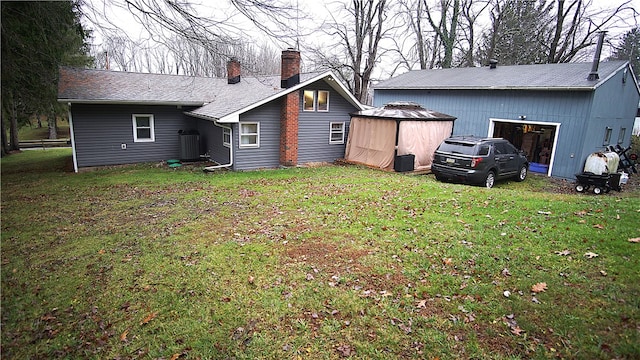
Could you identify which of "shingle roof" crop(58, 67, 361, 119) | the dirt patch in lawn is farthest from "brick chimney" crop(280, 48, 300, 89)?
the dirt patch in lawn

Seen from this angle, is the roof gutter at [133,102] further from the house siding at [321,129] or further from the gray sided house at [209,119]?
the house siding at [321,129]

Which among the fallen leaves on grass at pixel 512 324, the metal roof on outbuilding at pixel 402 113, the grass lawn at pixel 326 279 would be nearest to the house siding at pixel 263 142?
the metal roof on outbuilding at pixel 402 113

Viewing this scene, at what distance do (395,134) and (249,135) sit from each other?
6.27 meters

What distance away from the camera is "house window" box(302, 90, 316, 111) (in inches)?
607

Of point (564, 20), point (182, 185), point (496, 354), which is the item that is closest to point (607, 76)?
point (564, 20)

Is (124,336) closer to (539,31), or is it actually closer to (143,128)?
(143,128)

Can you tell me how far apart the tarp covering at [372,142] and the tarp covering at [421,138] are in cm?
44

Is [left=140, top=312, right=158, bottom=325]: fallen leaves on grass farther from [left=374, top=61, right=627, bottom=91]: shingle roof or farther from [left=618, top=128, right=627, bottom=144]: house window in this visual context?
[left=618, top=128, right=627, bottom=144]: house window

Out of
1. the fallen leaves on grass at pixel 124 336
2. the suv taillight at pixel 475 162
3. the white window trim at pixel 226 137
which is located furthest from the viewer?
the white window trim at pixel 226 137

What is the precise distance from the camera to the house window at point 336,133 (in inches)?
663

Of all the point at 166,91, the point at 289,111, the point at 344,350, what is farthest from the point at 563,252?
the point at 166,91

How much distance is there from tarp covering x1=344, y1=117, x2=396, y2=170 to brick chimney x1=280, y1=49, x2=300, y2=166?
3.06 m

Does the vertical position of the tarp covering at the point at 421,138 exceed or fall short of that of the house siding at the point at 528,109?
it falls short

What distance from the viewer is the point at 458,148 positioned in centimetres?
1223
